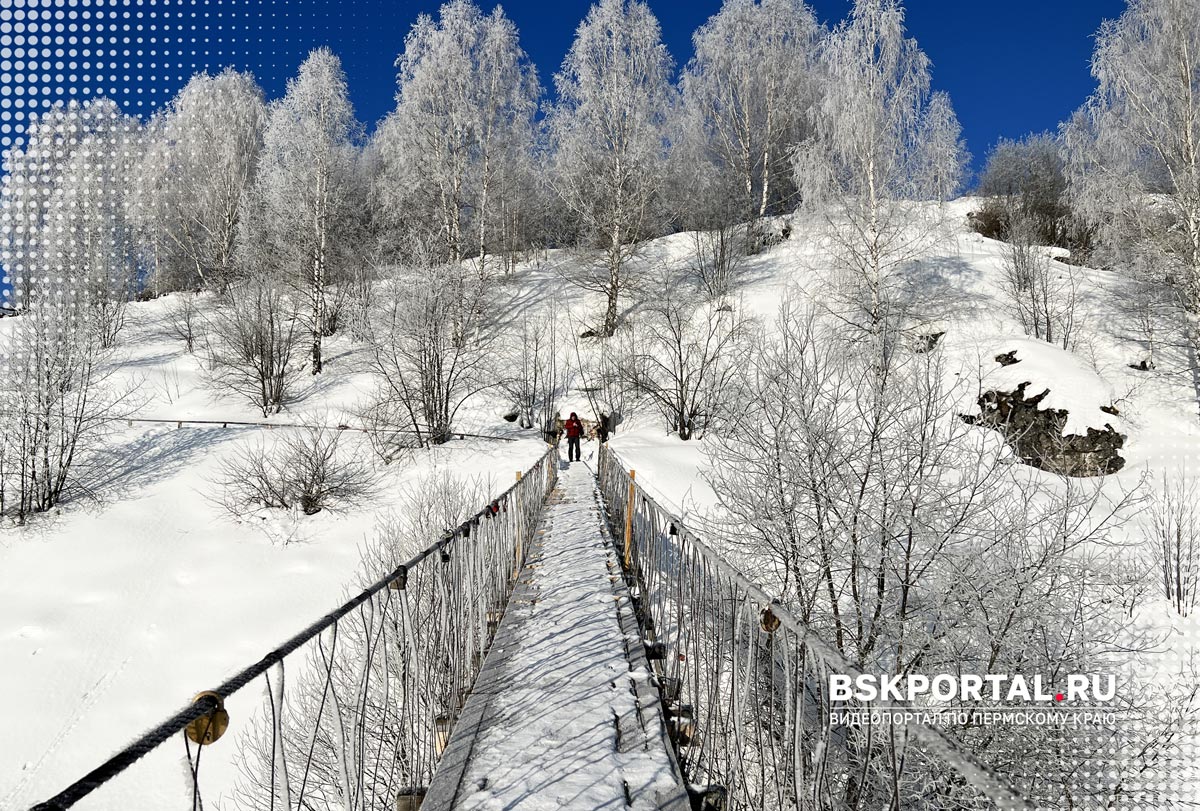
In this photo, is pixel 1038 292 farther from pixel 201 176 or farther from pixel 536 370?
pixel 201 176

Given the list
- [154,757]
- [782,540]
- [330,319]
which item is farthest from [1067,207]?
[154,757]

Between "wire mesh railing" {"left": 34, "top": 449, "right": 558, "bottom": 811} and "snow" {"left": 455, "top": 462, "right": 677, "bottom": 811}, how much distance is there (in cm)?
37

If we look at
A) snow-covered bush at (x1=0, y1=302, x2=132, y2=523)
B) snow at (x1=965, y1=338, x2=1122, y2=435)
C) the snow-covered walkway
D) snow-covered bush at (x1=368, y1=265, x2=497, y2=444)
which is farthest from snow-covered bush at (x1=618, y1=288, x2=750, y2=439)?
snow-covered bush at (x1=0, y1=302, x2=132, y2=523)

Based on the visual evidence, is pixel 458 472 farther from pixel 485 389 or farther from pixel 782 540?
pixel 782 540

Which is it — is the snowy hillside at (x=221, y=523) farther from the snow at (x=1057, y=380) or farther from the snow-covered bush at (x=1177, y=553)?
the snow-covered bush at (x=1177, y=553)

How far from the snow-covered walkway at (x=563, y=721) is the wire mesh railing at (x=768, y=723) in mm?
214

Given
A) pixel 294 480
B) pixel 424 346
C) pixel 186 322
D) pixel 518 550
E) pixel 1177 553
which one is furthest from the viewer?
pixel 186 322

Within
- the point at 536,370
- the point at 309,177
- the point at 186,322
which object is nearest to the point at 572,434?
the point at 536,370

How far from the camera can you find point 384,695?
3.53 metres

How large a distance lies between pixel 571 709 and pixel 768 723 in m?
1.41

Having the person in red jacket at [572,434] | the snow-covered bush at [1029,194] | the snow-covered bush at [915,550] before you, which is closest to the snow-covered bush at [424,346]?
the person in red jacket at [572,434]

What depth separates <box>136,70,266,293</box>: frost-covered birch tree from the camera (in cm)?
3017

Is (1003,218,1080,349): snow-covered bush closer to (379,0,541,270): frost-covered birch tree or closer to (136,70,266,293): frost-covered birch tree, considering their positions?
(379,0,541,270): frost-covered birch tree

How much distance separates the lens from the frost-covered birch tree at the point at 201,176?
30.2 metres
